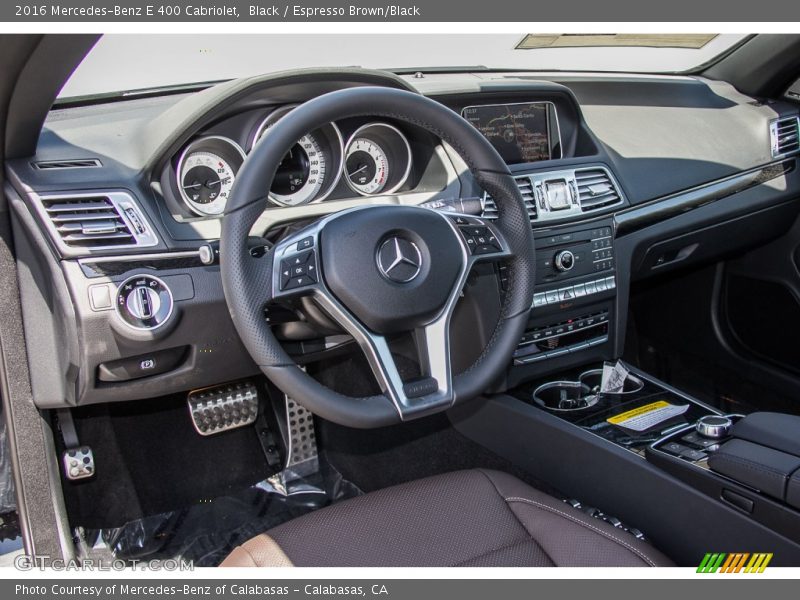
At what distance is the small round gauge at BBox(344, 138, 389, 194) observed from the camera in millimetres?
2004

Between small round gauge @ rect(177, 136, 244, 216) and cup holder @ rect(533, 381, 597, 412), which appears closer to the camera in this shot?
small round gauge @ rect(177, 136, 244, 216)

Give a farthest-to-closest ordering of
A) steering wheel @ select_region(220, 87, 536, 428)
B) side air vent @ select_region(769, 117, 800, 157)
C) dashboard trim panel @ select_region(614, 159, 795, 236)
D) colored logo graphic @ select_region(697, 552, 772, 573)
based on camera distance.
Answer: side air vent @ select_region(769, 117, 800, 157) < dashboard trim panel @ select_region(614, 159, 795, 236) < colored logo graphic @ select_region(697, 552, 772, 573) < steering wheel @ select_region(220, 87, 536, 428)

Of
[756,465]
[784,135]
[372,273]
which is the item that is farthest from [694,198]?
[372,273]

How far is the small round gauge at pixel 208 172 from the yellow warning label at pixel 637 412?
3.66ft

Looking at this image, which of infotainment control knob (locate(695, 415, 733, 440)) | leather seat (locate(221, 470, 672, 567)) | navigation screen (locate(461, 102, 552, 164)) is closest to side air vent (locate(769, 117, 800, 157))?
navigation screen (locate(461, 102, 552, 164))

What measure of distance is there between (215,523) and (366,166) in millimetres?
1145

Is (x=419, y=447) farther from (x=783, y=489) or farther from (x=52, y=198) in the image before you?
(x=52, y=198)

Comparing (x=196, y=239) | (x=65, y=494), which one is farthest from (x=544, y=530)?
(x=65, y=494)

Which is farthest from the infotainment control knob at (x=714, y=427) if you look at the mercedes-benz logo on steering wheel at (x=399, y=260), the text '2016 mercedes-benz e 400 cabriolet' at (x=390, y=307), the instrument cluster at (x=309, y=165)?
the instrument cluster at (x=309, y=165)

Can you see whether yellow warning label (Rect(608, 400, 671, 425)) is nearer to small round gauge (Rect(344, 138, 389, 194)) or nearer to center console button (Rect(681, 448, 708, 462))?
center console button (Rect(681, 448, 708, 462))

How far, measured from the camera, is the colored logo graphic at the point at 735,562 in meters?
1.54

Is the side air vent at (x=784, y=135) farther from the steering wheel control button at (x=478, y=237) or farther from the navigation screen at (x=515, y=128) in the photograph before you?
the steering wheel control button at (x=478, y=237)

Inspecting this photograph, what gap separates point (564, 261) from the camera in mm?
2205

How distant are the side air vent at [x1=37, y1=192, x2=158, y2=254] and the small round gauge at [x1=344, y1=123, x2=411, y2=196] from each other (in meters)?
0.54
